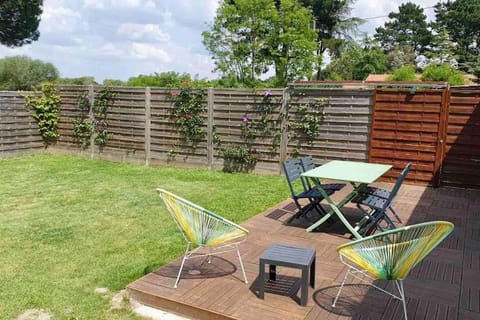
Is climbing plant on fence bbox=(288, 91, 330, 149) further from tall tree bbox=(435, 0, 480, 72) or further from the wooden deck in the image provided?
tall tree bbox=(435, 0, 480, 72)

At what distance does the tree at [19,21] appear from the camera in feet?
66.6

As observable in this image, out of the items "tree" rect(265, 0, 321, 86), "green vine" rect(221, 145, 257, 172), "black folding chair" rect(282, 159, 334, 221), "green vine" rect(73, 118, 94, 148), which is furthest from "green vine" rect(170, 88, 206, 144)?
"tree" rect(265, 0, 321, 86)

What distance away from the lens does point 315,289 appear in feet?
11.6

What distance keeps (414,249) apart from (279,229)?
2543 mm

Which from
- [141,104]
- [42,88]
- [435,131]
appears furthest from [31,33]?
[435,131]

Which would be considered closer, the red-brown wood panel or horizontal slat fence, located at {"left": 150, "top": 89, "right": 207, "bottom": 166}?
the red-brown wood panel

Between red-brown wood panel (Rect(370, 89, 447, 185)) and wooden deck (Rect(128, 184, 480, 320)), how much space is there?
9.70 ft

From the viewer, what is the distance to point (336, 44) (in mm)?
34406

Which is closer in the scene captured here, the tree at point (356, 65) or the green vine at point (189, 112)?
the green vine at point (189, 112)

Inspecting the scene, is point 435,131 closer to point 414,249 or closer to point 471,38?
point 414,249

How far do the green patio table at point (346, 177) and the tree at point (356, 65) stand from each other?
25973 mm

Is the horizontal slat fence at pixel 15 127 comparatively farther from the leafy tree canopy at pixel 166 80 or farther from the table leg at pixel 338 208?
the table leg at pixel 338 208

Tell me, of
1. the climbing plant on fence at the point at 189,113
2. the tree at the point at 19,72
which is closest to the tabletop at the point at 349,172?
the climbing plant on fence at the point at 189,113

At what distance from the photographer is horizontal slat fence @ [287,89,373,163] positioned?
26.8ft
